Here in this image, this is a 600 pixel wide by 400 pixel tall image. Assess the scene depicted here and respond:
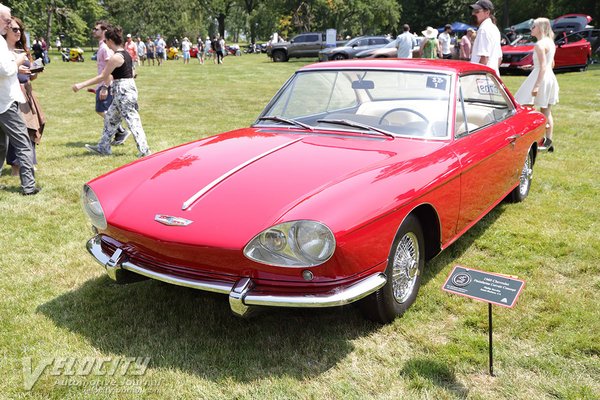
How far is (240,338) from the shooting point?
302 cm

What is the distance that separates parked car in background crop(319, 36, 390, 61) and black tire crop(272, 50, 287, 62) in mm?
5536

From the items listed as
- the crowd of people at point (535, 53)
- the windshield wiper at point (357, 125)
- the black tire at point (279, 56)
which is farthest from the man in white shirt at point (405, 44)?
the black tire at point (279, 56)

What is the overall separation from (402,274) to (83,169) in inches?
205

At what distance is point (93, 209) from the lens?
326 centimetres

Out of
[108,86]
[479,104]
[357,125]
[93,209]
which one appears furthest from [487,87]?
[108,86]

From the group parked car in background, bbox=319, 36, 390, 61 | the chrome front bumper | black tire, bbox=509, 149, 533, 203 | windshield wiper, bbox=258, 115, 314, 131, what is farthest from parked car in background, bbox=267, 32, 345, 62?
the chrome front bumper

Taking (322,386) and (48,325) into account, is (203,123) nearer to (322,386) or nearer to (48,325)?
(48,325)

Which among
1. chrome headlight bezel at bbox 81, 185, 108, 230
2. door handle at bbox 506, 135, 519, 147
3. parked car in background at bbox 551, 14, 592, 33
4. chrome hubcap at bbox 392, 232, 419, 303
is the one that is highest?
parked car in background at bbox 551, 14, 592, 33

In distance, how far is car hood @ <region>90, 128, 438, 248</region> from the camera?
2725 mm

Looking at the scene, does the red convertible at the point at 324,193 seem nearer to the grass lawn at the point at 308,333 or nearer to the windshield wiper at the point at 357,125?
the windshield wiper at the point at 357,125

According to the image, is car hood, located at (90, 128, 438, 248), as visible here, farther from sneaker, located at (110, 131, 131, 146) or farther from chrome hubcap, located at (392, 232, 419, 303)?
sneaker, located at (110, 131, 131, 146)

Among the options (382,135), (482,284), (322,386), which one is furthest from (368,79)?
(322,386)

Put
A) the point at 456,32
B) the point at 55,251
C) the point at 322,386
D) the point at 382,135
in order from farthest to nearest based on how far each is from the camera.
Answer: the point at 456,32, the point at 55,251, the point at 382,135, the point at 322,386

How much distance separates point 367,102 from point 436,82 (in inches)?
21.3
